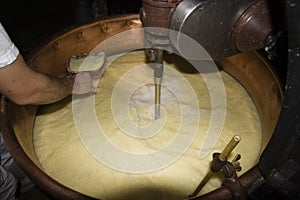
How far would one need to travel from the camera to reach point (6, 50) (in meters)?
0.99

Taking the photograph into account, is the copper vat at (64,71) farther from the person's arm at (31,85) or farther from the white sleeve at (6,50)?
the white sleeve at (6,50)

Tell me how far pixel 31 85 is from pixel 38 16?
2.04m

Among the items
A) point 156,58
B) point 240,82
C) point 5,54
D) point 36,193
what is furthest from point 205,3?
point 36,193

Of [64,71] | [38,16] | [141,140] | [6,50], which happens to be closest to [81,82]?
[64,71]

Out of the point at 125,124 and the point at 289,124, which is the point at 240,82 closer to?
the point at 125,124

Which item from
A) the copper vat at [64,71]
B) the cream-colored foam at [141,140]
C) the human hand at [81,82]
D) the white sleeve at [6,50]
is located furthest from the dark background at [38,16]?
the white sleeve at [6,50]

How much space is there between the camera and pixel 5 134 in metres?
→ 1.18

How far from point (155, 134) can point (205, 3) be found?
3.03 feet

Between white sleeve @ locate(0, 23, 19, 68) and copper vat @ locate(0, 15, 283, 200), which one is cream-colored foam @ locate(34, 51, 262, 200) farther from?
white sleeve @ locate(0, 23, 19, 68)

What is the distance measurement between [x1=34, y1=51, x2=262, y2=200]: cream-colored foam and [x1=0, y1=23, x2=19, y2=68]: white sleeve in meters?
0.61

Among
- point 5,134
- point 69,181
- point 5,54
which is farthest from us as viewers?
point 69,181

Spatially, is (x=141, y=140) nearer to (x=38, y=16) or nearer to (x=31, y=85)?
(x=31, y=85)

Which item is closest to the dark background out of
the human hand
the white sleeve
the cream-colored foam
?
the cream-colored foam

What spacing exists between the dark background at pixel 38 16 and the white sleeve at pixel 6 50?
1759 mm
